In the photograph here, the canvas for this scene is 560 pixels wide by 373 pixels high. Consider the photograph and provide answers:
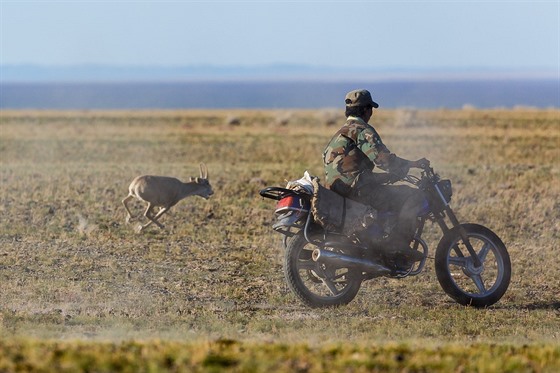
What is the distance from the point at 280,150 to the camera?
3425 cm

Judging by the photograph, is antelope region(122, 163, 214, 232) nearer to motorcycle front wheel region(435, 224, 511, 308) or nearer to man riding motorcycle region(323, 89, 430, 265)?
man riding motorcycle region(323, 89, 430, 265)

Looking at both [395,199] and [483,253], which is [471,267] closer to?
[483,253]

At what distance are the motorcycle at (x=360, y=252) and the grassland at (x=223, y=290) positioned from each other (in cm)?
23

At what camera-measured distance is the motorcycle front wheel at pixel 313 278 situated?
1020cm

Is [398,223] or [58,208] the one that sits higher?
[398,223]

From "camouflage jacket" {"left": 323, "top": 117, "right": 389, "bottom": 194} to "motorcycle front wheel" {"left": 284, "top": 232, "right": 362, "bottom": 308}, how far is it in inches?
28.9

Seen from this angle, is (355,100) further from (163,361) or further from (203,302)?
(163,361)

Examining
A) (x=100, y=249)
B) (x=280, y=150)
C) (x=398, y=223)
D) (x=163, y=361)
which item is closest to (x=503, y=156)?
(x=280, y=150)

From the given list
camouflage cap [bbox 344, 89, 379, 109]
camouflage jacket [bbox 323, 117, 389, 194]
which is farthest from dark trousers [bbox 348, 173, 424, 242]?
camouflage cap [bbox 344, 89, 379, 109]

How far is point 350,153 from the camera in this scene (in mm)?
10203

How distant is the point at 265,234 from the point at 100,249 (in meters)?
2.97

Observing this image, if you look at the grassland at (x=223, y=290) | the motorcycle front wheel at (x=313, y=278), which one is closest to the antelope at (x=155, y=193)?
the grassland at (x=223, y=290)

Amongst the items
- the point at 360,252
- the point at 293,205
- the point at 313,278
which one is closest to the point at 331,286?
the point at 313,278

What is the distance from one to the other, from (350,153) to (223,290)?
A: 2443mm
